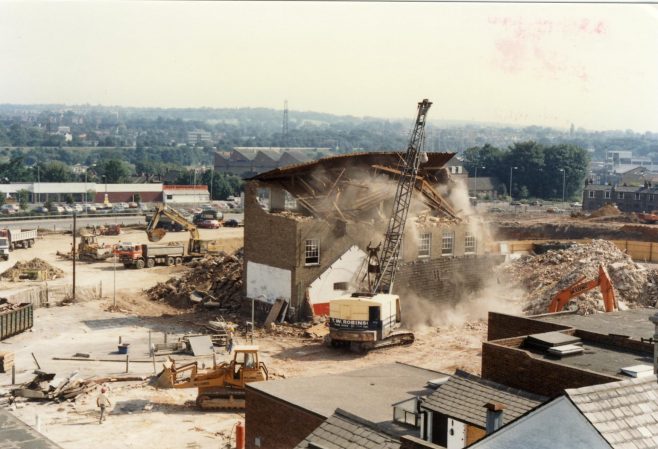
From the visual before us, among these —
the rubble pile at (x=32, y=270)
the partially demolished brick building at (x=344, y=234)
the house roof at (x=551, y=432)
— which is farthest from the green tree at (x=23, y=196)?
the house roof at (x=551, y=432)

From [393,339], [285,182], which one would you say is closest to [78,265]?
[285,182]

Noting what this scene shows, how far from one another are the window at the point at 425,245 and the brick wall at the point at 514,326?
21.9 metres

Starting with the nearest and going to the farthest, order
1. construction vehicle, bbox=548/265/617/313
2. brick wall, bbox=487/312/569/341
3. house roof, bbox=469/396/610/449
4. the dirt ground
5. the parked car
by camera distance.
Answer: house roof, bbox=469/396/610/449 < brick wall, bbox=487/312/569/341 < the dirt ground < construction vehicle, bbox=548/265/617/313 < the parked car

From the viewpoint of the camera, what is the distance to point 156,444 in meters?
28.8

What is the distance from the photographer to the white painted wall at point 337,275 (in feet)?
158

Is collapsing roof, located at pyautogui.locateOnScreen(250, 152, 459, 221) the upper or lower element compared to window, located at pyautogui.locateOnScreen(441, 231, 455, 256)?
upper

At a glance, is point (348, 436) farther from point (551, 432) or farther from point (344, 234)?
point (344, 234)

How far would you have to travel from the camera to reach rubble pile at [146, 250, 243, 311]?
51.8 meters

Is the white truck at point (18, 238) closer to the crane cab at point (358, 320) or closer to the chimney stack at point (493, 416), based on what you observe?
the crane cab at point (358, 320)

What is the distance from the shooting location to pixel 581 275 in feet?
168

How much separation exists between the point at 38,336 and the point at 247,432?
70.5ft

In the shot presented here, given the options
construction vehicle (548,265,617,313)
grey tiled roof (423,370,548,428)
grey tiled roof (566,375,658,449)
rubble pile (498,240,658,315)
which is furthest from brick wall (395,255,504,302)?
grey tiled roof (566,375,658,449)

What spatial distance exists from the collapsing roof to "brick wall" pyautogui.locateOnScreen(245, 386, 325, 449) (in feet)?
79.0

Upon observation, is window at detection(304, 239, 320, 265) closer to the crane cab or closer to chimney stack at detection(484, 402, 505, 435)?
the crane cab
